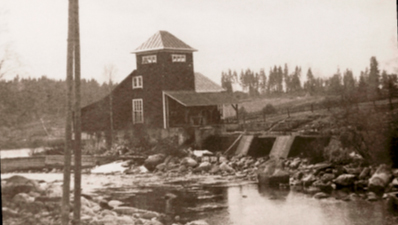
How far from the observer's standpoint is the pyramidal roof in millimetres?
6008

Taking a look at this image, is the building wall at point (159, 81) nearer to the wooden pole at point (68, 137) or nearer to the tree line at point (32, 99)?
the tree line at point (32, 99)

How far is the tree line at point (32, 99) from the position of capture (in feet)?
17.4

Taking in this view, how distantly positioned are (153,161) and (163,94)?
987 mm

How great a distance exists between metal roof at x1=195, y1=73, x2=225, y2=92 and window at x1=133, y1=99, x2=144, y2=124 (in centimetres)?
83

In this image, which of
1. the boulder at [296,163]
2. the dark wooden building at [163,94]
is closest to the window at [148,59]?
the dark wooden building at [163,94]

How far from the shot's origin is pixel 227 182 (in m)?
7.61

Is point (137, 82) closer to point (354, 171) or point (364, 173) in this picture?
point (354, 171)

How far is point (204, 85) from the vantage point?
6488 millimetres

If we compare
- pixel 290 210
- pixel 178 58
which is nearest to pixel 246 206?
pixel 290 210

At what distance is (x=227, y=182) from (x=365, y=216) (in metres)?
2.23

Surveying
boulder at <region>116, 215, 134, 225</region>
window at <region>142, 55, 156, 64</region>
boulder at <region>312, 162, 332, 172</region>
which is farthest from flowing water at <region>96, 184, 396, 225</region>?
window at <region>142, 55, 156, 64</region>

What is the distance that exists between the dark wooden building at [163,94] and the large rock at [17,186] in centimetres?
103

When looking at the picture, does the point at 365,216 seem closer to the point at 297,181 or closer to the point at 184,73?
the point at 297,181

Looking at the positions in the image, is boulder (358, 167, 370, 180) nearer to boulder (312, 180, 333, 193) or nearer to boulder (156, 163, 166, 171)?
boulder (312, 180, 333, 193)
